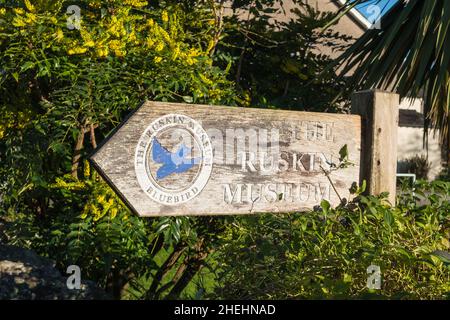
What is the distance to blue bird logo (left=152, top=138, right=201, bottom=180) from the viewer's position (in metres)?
2.28

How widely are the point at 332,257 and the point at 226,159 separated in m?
0.59

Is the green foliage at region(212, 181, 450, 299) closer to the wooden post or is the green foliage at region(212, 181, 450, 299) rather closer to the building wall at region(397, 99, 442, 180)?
the wooden post

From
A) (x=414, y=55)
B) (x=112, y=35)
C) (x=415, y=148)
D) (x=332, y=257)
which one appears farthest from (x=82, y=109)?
(x=415, y=148)

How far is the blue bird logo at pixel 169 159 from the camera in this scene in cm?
228

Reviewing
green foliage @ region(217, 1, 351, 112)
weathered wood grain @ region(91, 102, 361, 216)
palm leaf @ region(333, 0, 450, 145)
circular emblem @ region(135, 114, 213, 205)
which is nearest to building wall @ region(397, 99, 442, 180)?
palm leaf @ region(333, 0, 450, 145)

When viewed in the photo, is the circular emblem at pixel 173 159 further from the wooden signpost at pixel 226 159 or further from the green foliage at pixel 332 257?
the green foliage at pixel 332 257

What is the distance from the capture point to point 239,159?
8.16ft

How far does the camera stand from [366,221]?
8.32ft

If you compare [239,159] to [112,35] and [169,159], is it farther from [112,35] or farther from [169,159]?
[112,35]

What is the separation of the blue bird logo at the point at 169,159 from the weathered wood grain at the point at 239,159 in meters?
0.01

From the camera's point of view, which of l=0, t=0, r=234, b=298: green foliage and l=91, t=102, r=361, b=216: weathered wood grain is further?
l=0, t=0, r=234, b=298: green foliage

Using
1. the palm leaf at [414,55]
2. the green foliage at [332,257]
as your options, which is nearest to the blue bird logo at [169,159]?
the green foliage at [332,257]
